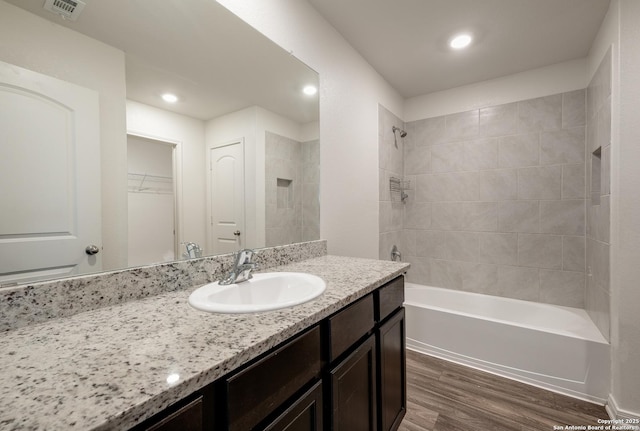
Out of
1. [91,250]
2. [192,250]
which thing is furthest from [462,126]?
[91,250]

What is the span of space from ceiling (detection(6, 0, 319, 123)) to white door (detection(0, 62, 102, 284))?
19 centimetres

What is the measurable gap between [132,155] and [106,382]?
0.75 m

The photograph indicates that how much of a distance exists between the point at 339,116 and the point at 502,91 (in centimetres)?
177

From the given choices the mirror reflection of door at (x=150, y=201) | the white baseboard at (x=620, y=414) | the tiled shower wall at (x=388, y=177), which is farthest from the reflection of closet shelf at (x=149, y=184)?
the white baseboard at (x=620, y=414)

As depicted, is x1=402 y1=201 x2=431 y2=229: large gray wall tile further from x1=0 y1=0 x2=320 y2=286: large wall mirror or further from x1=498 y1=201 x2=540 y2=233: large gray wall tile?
x1=0 y1=0 x2=320 y2=286: large wall mirror

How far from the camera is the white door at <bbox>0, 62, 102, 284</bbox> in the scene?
2.25 ft

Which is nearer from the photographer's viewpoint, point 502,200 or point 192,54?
point 192,54

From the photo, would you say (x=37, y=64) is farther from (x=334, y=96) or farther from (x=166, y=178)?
(x=334, y=96)

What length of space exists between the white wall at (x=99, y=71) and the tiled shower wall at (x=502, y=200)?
2.12 metres

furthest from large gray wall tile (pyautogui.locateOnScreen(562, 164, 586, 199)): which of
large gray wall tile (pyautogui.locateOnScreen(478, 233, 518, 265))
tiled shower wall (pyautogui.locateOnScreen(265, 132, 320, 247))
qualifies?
tiled shower wall (pyautogui.locateOnScreen(265, 132, 320, 247))

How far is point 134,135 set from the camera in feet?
3.08

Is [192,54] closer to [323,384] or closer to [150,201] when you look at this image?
[150,201]

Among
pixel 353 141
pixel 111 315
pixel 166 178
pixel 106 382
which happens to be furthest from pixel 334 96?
pixel 106 382

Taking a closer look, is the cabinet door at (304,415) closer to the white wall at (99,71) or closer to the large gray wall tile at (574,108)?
the white wall at (99,71)
